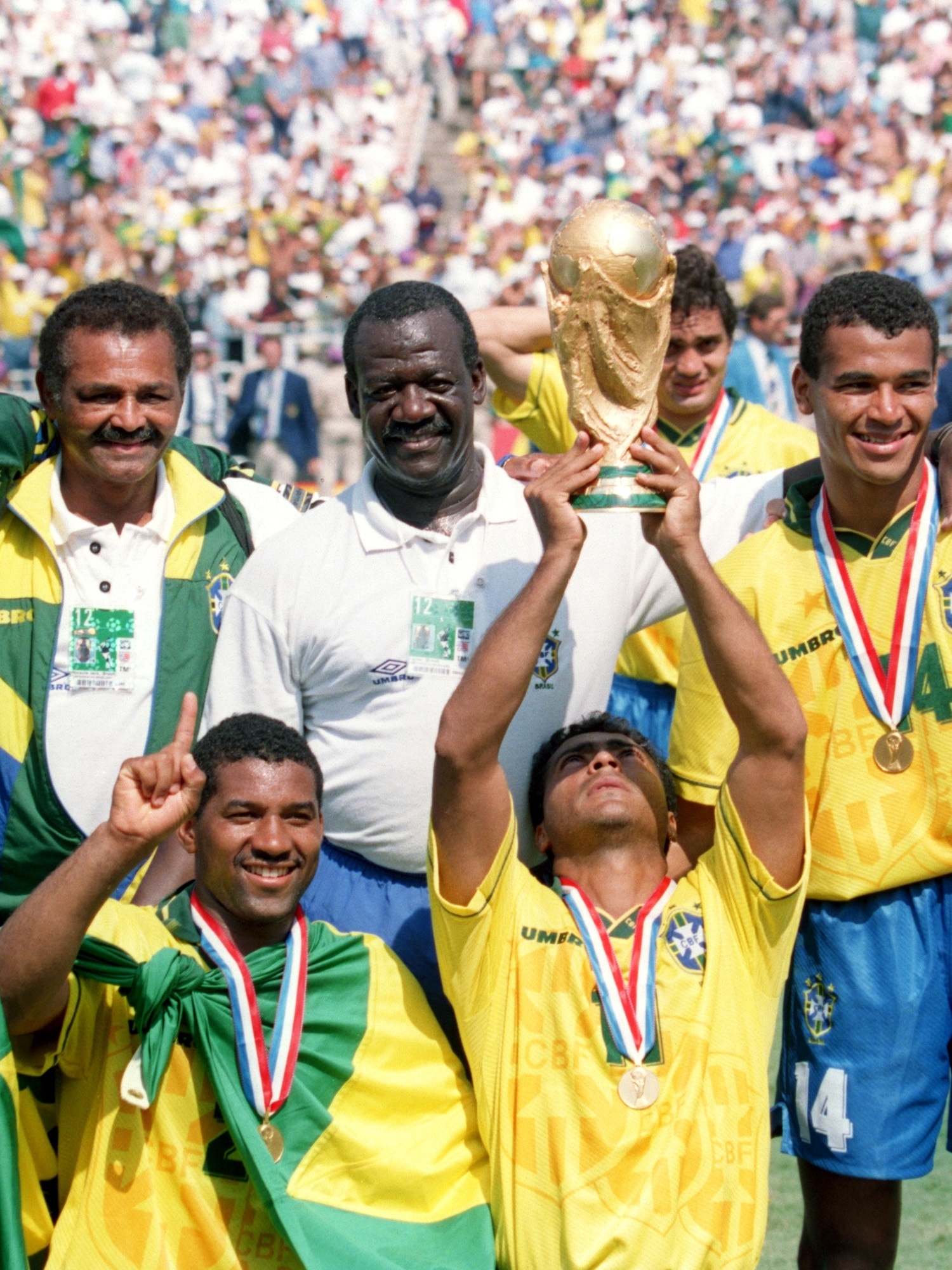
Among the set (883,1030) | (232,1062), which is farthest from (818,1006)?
(232,1062)

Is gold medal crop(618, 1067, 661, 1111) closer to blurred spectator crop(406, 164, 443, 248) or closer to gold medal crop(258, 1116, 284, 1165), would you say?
gold medal crop(258, 1116, 284, 1165)

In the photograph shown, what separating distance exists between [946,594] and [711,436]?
7.15 feet

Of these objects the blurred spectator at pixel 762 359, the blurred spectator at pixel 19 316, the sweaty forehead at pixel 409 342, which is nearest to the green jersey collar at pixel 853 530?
the sweaty forehead at pixel 409 342

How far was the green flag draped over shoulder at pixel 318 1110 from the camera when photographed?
312 cm

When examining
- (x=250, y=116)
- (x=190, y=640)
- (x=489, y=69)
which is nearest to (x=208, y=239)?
(x=250, y=116)

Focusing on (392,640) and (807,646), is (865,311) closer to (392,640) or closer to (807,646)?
(807,646)

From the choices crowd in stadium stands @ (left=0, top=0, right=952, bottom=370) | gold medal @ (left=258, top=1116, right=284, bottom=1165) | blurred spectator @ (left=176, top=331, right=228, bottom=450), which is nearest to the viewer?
gold medal @ (left=258, top=1116, right=284, bottom=1165)

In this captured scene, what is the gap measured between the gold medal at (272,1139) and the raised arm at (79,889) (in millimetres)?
464

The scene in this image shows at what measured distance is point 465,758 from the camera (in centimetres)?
325

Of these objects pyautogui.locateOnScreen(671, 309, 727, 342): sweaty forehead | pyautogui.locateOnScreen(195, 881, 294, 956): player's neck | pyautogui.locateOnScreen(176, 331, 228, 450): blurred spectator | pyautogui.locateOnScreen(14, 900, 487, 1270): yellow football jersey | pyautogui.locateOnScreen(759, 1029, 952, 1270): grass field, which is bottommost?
pyautogui.locateOnScreen(759, 1029, 952, 1270): grass field

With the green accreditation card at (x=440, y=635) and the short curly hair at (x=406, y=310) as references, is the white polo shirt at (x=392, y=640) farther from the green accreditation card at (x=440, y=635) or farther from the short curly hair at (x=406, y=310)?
the short curly hair at (x=406, y=310)

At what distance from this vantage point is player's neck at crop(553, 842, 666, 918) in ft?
11.4

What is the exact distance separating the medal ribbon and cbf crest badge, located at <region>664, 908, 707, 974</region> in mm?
762

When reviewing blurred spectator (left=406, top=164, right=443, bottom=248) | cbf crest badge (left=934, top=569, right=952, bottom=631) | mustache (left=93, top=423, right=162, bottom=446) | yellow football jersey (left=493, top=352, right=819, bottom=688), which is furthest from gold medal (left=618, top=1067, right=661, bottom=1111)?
blurred spectator (left=406, top=164, right=443, bottom=248)
